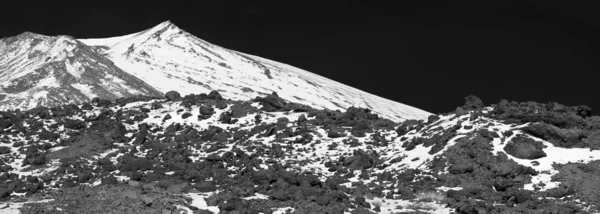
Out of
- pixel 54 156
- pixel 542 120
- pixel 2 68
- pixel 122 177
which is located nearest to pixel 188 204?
pixel 122 177

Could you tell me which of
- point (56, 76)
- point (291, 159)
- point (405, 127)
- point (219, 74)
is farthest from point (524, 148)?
point (219, 74)

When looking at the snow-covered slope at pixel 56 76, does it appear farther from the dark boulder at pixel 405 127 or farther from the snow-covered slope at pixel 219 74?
the dark boulder at pixel 405 127

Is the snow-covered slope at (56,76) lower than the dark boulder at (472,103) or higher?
lower

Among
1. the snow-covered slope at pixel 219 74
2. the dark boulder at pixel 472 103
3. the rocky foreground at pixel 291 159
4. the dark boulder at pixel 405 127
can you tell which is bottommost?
the rocky foreground at pixel 291 159

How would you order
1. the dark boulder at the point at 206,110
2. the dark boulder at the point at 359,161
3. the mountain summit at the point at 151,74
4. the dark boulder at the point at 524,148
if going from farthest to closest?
the mountain summit at the point at 151,74 < the dark boulder at the point at 206,110 < the dark boulder at the point at 359,161 < the dark boulder at the point at 524,148

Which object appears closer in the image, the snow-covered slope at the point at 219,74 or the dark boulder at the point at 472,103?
the dark boulder at the point at 472,103

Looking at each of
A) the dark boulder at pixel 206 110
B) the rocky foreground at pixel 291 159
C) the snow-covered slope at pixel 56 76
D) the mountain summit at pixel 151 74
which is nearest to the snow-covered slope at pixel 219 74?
the mountain summit at pixel 151 74

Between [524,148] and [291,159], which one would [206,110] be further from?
[524,148]

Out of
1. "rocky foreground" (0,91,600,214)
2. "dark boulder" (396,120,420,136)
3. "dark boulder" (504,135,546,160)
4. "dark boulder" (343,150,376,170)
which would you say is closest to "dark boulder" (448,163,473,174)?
"rocky foreground" (0,91,600,214)
